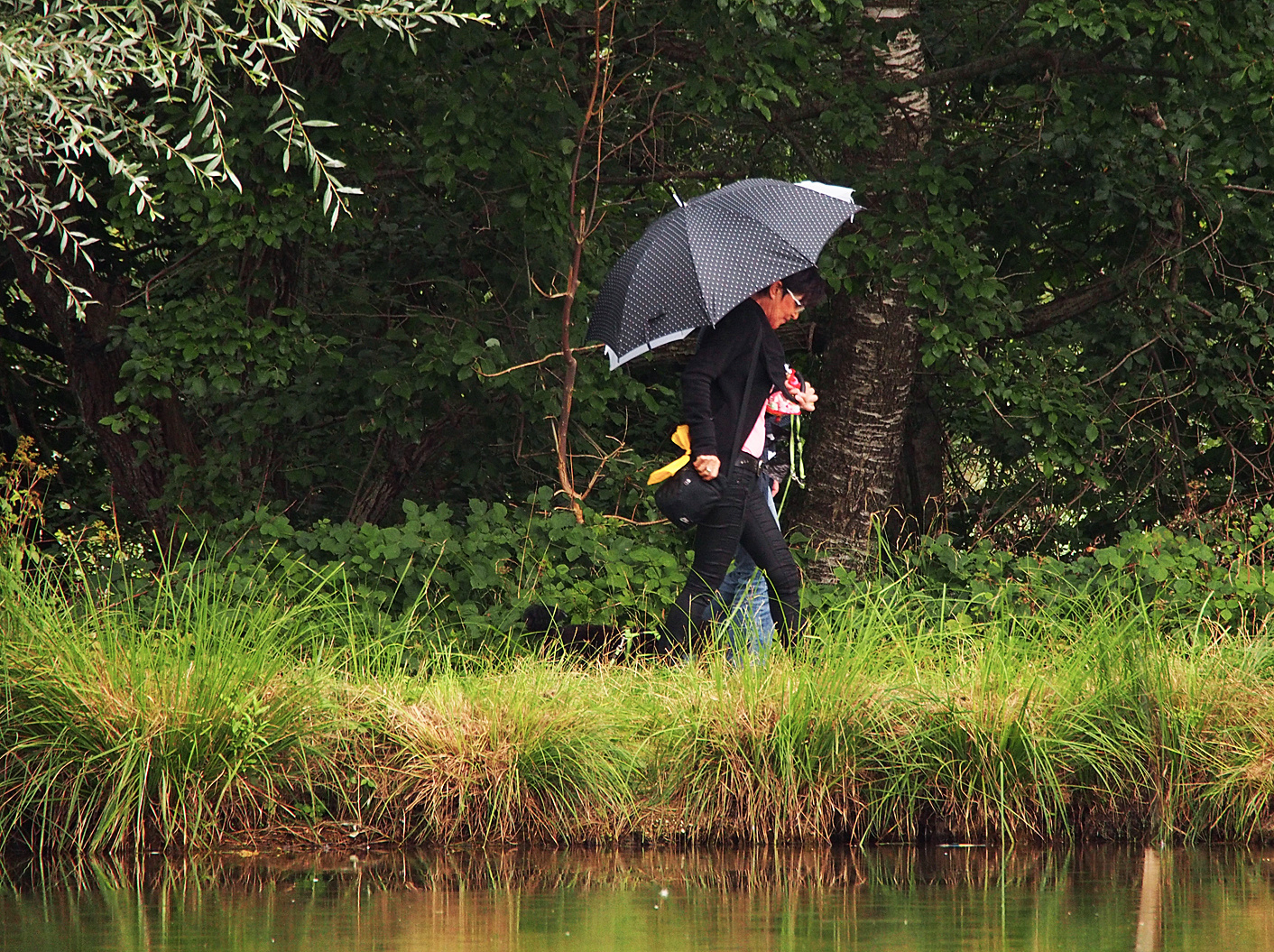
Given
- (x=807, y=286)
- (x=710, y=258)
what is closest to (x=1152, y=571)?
(x=807, y=286)

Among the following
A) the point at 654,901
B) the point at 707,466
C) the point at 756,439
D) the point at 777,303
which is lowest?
the point at 654,901

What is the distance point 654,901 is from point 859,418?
5743 millimetres

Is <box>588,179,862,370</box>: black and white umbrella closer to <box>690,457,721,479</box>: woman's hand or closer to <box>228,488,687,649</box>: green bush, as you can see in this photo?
<box>690,457,721,479</box>: woman's hand

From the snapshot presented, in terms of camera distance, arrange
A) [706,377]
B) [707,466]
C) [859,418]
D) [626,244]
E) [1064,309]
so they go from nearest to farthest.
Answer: [707,466] < [706,377] < [859,418] < [626,244] < [1064,309]

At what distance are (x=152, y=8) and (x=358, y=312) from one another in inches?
94.9

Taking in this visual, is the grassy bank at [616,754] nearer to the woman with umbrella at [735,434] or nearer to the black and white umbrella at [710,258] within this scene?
the woman with umbrella at [735,434]

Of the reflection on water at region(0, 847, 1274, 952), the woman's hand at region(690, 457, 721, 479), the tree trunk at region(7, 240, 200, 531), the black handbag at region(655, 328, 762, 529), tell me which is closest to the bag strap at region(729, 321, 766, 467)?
the black handbag at region(655, 328, 762, 529)

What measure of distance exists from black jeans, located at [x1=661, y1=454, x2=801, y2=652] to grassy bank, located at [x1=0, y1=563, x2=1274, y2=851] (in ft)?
3.04

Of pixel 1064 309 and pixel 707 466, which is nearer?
pixel 707 466

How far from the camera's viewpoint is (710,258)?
7203 millimetres

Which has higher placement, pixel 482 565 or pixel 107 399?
pixel 107 399

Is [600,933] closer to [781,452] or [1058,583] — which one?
[781,452]

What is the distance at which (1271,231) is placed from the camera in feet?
33.7

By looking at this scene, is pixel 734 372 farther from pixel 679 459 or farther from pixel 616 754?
pixel 616 754
